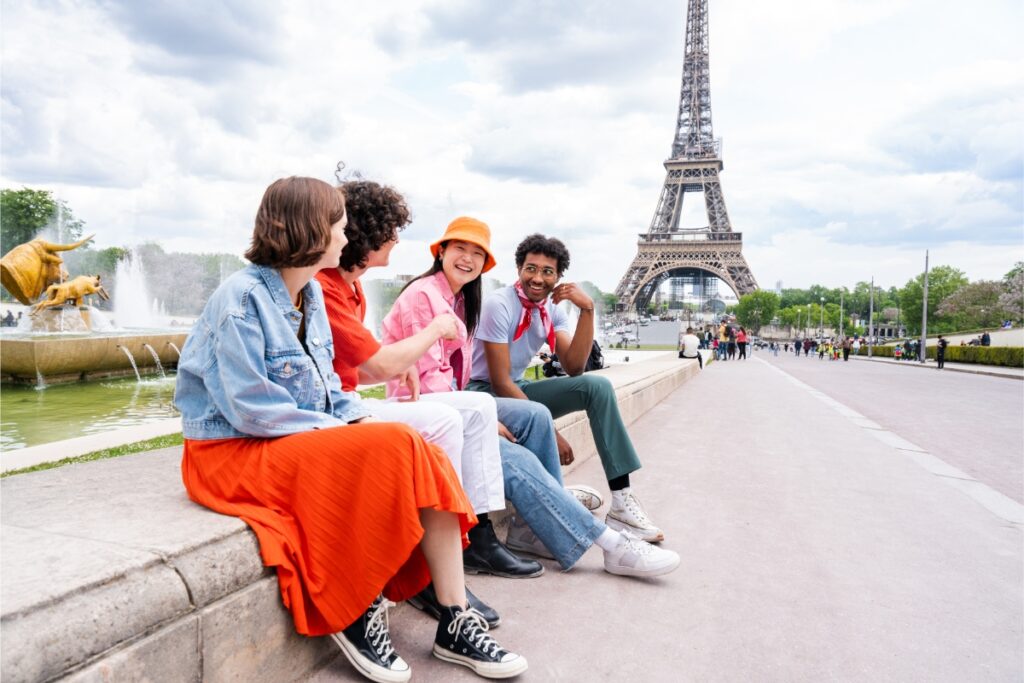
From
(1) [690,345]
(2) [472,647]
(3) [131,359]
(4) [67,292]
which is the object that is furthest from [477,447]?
(1) [690,345]

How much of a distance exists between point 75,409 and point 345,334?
22.9 feet

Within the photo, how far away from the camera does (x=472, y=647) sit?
207 centimetres

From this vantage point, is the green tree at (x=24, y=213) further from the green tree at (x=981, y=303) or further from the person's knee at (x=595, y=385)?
the green tree at (x=981, y=303)

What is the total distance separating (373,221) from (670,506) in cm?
256

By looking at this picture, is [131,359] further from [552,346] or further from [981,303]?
[981,303]

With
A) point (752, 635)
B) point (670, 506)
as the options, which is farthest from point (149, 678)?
point (670, 506)

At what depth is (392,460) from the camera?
1898mm

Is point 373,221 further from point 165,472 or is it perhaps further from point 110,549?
point 110,549

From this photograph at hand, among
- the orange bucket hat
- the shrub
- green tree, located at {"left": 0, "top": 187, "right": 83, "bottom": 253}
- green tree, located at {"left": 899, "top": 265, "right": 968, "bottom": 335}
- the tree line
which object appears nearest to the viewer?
the orange bucket hat

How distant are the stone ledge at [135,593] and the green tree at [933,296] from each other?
271ft

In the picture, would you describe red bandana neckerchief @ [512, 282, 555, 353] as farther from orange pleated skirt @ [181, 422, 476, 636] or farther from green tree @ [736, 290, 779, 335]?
green tree @ [736, 290, 779, 335]

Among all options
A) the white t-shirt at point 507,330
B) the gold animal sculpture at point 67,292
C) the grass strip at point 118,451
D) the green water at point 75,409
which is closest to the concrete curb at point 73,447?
the grass strip at point 118,451

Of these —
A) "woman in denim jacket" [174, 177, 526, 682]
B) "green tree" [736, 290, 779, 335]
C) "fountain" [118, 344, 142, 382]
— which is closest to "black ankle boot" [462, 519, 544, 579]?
"woman in denim jacket" [174, 177, 526, 682]

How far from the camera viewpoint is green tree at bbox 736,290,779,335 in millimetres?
108950
